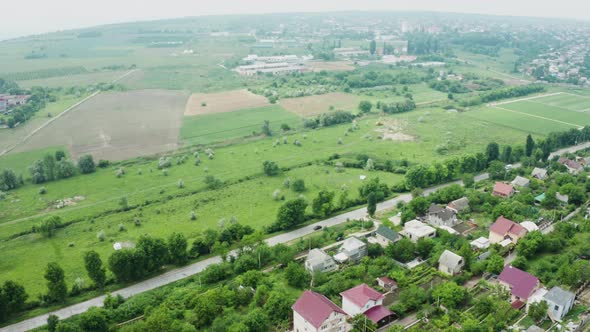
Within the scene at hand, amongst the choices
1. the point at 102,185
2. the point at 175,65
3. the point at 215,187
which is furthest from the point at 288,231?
the point at 175,65

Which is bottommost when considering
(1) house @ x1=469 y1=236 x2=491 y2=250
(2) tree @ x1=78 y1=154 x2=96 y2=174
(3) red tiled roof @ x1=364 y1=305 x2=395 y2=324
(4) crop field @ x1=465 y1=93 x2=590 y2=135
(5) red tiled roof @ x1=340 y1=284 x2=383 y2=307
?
(4) crop field @ x1=465 y1=93 x2=590 y2=135

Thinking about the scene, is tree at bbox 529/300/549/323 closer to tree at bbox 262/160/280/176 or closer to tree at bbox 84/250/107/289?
tree at bbox 84/250/107/289

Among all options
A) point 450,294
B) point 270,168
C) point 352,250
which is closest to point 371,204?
point 352,250

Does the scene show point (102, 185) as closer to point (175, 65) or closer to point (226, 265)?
point (226, 265)

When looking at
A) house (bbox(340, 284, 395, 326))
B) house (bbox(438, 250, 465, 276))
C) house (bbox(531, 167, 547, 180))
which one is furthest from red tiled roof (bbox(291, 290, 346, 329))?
house (bbox(531, 167, 547, 180))

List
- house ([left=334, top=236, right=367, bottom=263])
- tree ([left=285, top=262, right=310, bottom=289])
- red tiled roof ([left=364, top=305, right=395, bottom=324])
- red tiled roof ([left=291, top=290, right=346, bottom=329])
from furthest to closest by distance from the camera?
house ([left=334, top=236, right=367, bottom=263])
tree ([left=285, top=262, right=310, bottom=289])
red tiled roof ([left=364, top=305, right=395, bottom=324])
red tiled roof ([left=291, top=290, right=346, bottom=329])
